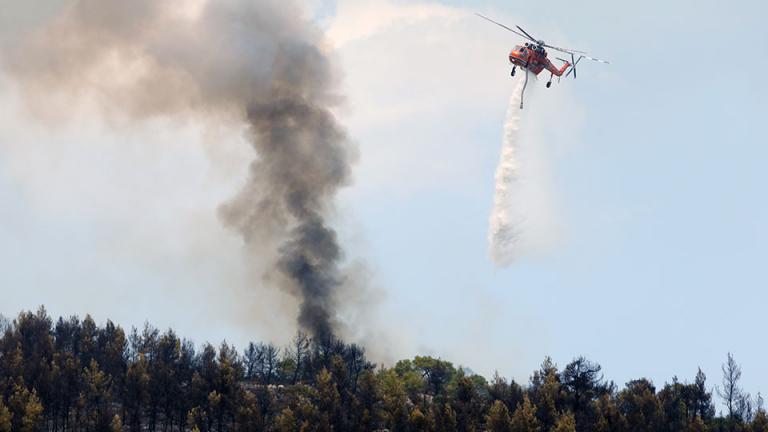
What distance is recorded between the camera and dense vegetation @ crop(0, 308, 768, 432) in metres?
117

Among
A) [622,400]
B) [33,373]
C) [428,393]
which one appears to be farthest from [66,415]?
[622,400]

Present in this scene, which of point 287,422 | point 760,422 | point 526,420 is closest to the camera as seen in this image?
point 526,420

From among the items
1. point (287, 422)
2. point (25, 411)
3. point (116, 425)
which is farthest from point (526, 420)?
point (25, 411)

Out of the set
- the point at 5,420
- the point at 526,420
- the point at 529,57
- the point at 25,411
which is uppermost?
the point at 529,57

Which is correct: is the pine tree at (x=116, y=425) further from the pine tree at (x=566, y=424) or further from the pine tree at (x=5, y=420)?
the pine tree at (x=566, y=424)

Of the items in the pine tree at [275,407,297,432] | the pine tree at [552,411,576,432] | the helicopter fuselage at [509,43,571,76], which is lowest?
the pine tree at [552,411,576,432]

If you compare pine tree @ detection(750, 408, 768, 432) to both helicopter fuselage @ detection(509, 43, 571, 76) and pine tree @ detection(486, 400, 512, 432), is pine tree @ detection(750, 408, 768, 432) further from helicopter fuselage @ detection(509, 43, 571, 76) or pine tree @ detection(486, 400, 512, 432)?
helicopter fuselage @ detection(509, 43, 571, 76)

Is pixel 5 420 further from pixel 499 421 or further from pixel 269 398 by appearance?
pixel 499 421

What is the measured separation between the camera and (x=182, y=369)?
13188 cm

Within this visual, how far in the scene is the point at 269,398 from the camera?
126 m

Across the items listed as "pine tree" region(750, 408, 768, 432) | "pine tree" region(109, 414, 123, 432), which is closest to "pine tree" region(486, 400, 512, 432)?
"pine tree" region(750, 408, 768, 432)

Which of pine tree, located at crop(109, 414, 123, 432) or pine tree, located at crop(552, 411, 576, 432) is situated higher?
pine tree, located at crop(109, 414, 123, 432)

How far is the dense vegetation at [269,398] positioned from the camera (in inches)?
4621

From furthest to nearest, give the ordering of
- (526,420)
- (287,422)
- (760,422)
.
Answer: (760,422), (287,422), (526,420)
